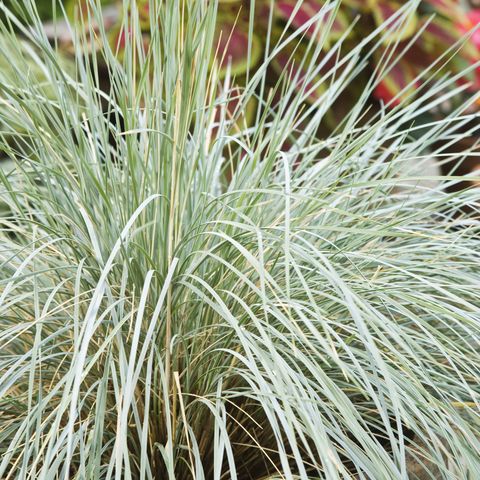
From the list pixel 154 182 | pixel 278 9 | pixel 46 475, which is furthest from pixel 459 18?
pixel 46 475

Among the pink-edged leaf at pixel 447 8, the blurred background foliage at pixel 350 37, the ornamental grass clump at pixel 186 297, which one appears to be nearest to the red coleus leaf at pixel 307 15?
the blurred background foliage at pixel 350 37

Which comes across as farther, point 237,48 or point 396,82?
point 396,82

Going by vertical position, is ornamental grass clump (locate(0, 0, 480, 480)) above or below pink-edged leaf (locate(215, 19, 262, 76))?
below

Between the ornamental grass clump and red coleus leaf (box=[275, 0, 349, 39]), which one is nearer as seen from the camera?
the ornamental grass clump

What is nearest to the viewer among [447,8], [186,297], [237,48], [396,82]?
[186,297]

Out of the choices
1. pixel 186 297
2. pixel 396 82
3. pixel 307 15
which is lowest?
pixel 186 297

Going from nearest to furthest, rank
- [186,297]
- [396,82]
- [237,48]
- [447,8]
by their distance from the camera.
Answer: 1. [186,297]
2. [237,48]
3. [396,82]
4. [447,8]

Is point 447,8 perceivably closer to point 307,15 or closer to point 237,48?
point 307,15

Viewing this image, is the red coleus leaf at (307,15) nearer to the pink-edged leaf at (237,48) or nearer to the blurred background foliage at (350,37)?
the blurred background foliage at (350,37)

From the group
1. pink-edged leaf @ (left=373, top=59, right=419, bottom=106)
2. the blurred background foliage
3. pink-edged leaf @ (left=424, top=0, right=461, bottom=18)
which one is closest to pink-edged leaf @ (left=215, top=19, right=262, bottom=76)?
the blurred background foliage

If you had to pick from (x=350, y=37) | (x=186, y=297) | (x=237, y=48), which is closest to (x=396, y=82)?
(x=350, y=37)

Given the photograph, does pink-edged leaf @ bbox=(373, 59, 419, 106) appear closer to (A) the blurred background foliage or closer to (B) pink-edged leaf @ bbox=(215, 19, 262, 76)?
(A) the blurred background foliage

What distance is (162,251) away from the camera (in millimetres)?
1245

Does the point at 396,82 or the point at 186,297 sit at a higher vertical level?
the point at 396,82
